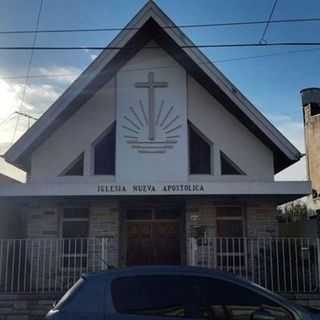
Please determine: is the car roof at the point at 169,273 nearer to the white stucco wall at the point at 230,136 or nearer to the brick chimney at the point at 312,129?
the white stucco wall at the point at 230,136

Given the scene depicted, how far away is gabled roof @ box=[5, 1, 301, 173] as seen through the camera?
15.0 metres

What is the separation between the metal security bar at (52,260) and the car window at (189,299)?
768cm

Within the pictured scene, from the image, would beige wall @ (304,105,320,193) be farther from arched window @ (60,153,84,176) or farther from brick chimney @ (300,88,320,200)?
arched window @ (60,153,84,176)

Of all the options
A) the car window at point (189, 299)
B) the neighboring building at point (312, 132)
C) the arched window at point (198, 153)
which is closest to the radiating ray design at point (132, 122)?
the arched window at point (198, 153)

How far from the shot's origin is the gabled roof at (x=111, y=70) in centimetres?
1497

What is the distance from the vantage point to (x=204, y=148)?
16.2 meters

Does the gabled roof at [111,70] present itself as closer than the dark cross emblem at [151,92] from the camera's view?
Yes

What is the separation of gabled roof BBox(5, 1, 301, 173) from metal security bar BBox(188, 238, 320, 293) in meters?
2.53

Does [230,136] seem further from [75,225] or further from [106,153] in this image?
[75,225]

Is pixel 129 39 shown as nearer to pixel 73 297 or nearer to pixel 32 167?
pixel 32 167

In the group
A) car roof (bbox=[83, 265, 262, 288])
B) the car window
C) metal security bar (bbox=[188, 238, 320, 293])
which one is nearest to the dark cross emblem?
metal security bar (bbox=[188, 238, 320, 293])

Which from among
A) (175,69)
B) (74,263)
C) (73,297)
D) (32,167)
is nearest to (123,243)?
(74,263)

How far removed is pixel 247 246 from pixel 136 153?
3840 millimetres

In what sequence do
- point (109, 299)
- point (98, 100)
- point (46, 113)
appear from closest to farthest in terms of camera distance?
point (109, 299) → point (46, 113) → point (98, 100)
